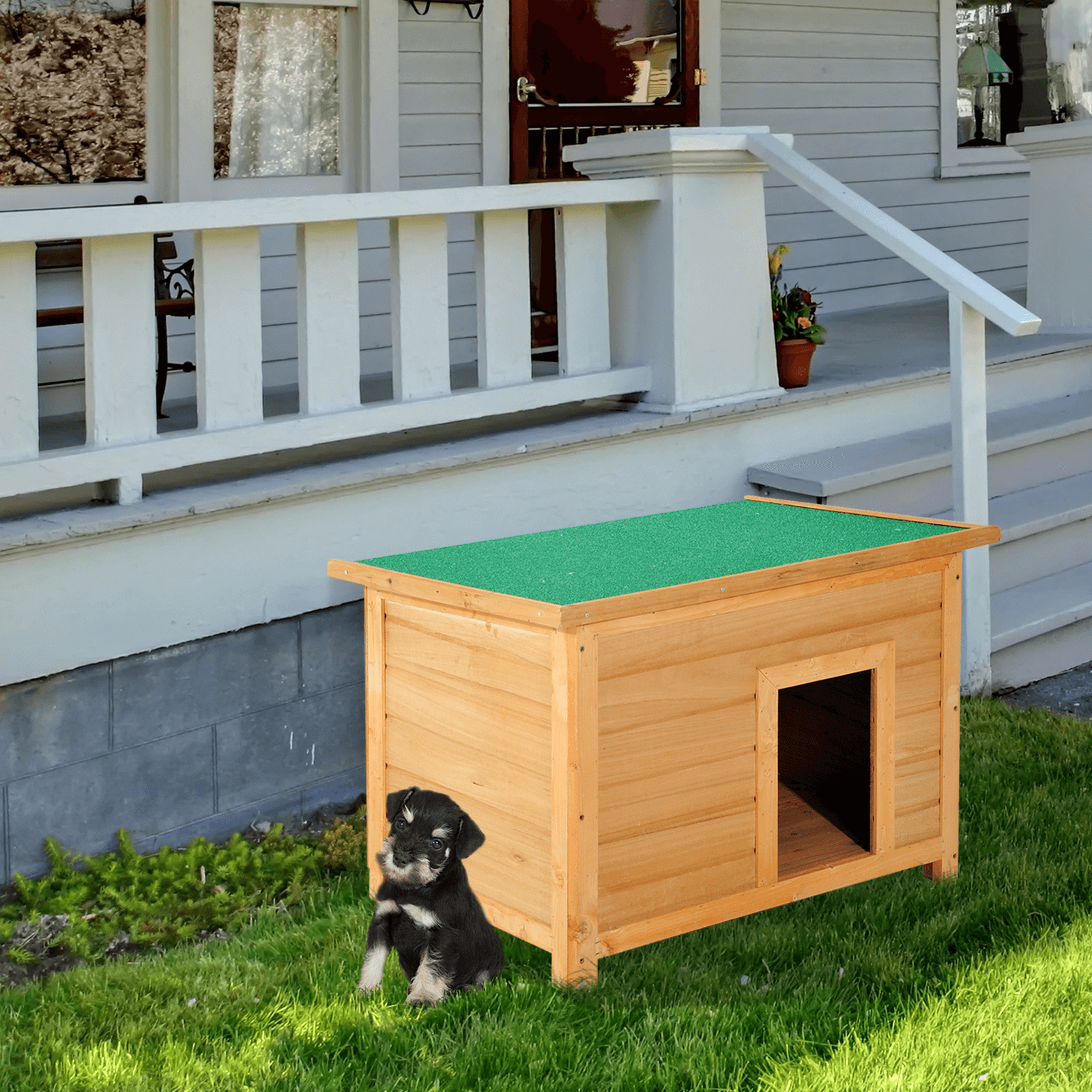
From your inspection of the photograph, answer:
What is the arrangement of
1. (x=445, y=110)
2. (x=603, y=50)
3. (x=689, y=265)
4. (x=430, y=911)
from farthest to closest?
1. (x=603, y=50)
2. (x=445, y=110)
3. (x=689, y=265)
4. (x=430, y=911)

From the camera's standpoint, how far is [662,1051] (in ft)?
9.23

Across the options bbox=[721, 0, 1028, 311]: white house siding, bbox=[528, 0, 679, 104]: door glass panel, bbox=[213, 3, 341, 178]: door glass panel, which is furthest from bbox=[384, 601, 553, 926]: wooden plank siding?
bbox=[721, 0, 1028, 311]: white house siding

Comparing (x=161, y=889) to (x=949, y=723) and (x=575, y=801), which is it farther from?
(x=949, y=723)

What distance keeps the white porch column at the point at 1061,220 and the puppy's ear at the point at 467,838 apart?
4.66 m

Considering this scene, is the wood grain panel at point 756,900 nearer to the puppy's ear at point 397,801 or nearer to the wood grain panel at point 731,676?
the wood grain panel at point 731,676

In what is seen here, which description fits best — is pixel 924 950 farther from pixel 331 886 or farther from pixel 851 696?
pixel 331 886

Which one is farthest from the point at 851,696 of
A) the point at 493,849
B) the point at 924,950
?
the point at 493,849

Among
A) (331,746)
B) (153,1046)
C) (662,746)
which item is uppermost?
(662,746)

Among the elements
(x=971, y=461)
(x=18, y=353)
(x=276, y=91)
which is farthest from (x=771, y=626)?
(x=276, y=91)

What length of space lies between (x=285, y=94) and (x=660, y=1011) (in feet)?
13.6

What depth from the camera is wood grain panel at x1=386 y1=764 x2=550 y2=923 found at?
9.78ft

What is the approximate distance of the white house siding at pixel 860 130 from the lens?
7.72 meters

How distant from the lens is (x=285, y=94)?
5.90 meters

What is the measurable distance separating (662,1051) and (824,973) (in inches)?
18.9
